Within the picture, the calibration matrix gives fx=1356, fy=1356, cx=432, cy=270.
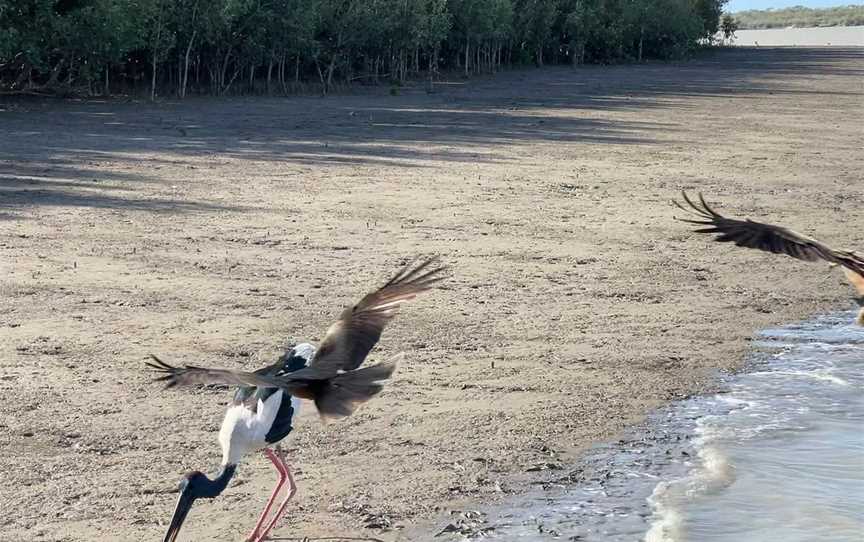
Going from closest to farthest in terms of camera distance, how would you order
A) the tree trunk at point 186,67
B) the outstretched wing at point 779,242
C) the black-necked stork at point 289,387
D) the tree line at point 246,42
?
1. the black-necked stork at point 289,387
2. the outstretched wing at point 779,242
3. the tree line at point 246,42
4. the tree trunk at point 186,67

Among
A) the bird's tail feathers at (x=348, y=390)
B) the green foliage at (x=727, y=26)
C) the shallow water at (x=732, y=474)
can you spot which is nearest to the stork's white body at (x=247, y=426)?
the bird's tail feathers at (x=348, y=390)

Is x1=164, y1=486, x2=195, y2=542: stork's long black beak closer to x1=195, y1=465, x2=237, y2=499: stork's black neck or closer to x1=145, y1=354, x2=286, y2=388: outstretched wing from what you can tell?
x1=195, y1=465, x2=237, y2=499: stork's black neck

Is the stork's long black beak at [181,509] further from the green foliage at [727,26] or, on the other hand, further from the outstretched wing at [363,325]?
the green foliage at [727,26]

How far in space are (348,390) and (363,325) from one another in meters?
0.65

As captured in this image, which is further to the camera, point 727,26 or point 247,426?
point 727,26

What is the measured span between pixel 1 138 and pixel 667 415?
16095 millimetres

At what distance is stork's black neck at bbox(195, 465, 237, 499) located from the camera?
541cm

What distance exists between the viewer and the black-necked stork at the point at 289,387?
17.3ft

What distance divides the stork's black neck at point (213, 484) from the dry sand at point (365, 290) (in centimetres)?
50

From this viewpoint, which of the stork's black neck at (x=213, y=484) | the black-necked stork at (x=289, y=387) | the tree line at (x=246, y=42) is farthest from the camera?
the tree line at (x=246, y=42)

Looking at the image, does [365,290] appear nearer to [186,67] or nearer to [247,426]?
[247,426]

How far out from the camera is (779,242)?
22.2ft

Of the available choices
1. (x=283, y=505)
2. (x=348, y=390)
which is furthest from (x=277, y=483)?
(x=348, y=390)

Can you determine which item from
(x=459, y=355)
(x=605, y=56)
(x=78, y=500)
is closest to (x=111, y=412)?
(x=78, y=500)
